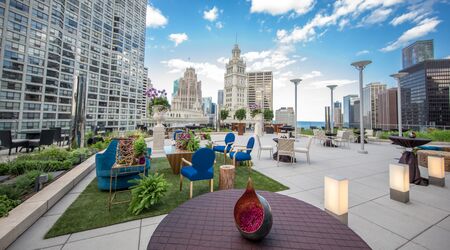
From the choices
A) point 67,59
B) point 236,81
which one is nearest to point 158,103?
point 67,59

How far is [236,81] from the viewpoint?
58.7 m

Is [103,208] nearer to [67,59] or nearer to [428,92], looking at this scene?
[67,59]

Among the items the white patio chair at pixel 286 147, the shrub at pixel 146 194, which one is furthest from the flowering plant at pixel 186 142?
the white patio chair at pixel 286 147

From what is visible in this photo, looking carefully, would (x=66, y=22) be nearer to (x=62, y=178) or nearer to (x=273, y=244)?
(x=62, y=178)

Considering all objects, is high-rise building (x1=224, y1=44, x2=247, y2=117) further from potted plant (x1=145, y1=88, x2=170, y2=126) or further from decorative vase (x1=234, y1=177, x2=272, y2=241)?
decorative vase (x1=234, y1=177, x2=272, y2=241)

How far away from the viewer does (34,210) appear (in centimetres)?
199

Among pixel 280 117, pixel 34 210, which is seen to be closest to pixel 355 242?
pixel 34 210

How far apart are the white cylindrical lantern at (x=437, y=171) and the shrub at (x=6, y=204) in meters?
7.07

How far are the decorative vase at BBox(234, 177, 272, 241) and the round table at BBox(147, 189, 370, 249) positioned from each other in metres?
0.06

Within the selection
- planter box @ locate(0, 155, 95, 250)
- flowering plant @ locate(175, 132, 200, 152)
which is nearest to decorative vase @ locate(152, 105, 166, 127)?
flowering plant @ locate(175, 132, 200, 152)

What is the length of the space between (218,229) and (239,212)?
208 mm

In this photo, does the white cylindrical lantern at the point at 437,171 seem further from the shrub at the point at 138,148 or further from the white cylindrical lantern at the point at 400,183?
the shrub at the point at 138,148

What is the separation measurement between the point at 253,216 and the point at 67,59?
188 ft

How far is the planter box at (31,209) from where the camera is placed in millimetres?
1619
